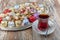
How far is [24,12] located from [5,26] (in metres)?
0.20

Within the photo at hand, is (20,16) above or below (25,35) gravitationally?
above

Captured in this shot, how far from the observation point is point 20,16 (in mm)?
1067

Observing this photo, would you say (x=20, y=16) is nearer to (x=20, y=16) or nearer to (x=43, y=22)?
(x=20, y=16)

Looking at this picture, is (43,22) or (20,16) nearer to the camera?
(43,22)

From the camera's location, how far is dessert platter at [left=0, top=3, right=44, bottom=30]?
1.00 metres

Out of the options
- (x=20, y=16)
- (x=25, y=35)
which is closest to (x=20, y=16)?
(x=20, y=16)

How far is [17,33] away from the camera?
974mm

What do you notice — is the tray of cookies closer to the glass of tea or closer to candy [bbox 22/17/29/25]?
candy [bbox 22/17/29/25]

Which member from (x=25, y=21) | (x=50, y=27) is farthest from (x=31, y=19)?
(x=50, y=27)

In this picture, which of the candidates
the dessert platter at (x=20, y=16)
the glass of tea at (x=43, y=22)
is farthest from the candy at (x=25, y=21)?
the glass of tea at (x=43, y=22)

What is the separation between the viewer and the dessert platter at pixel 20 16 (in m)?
1.00

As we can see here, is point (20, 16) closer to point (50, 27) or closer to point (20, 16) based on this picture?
point (20, 16)

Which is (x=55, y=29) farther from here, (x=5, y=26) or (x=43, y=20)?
(x=5, y=26)

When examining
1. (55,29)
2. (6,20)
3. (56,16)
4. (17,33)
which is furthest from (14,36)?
(56,16)
